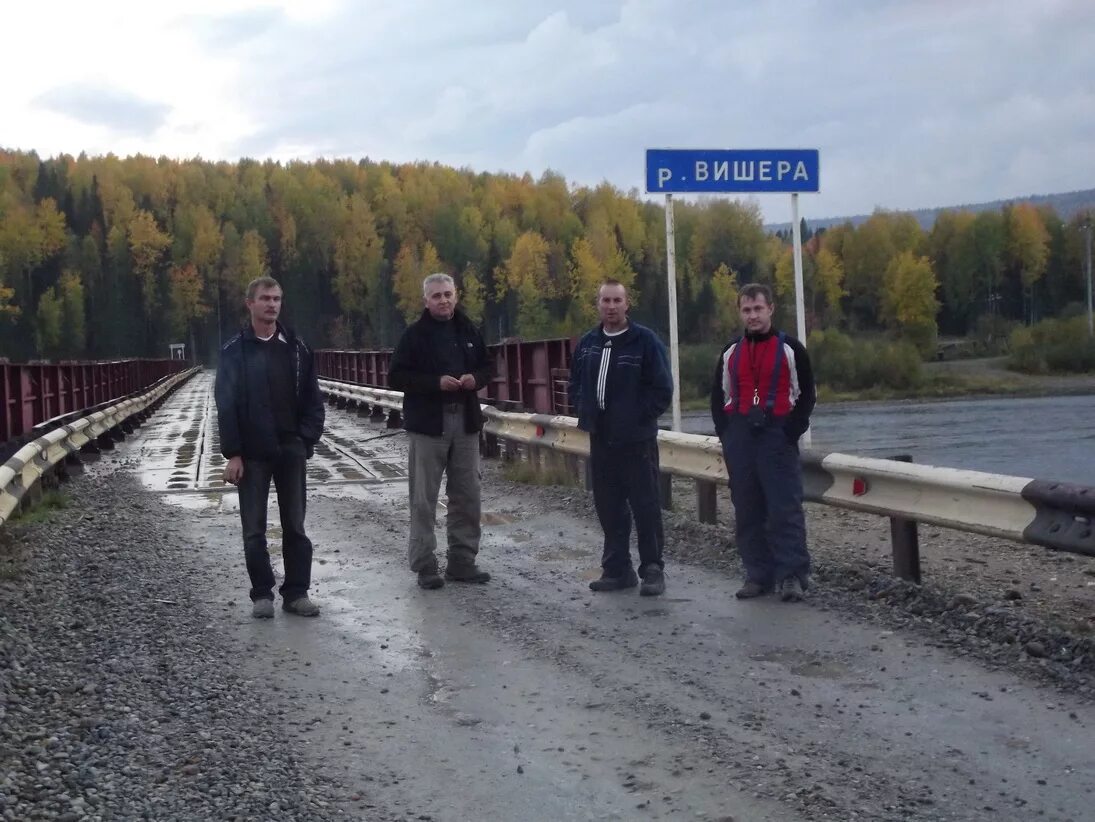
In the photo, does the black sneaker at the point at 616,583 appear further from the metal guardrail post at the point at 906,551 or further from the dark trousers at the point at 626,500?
the metal guardrail post at the point at 906,551

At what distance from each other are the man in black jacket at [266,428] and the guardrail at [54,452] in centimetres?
265

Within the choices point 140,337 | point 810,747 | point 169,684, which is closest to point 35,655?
point 169,684

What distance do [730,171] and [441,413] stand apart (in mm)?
4737

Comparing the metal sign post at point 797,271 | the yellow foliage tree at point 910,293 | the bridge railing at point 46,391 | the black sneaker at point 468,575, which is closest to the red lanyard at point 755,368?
the black sneaker at point 468,575

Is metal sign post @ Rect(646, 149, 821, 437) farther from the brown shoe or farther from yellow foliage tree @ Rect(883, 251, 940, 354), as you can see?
yellow foliage tree @ Rect(883, 251, 940, 354)

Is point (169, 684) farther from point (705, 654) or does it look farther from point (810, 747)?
point (810, 747)

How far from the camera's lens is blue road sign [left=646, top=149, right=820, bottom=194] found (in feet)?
38.0

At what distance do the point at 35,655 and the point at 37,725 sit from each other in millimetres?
1217

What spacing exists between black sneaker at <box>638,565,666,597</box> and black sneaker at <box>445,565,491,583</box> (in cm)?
103

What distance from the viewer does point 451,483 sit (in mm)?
8281

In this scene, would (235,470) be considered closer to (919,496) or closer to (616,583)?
(616,583)

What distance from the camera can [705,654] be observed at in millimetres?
6055

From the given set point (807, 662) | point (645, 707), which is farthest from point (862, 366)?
point (645, 707)

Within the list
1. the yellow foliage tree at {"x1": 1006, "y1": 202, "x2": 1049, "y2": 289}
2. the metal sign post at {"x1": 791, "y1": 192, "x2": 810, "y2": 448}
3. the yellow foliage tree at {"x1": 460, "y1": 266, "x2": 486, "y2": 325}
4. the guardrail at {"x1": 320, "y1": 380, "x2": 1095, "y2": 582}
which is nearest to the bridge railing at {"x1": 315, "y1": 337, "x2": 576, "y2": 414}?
the metal sign post at {"x1": 791, "y1": 192, "x2": 810, "y2": 448}
